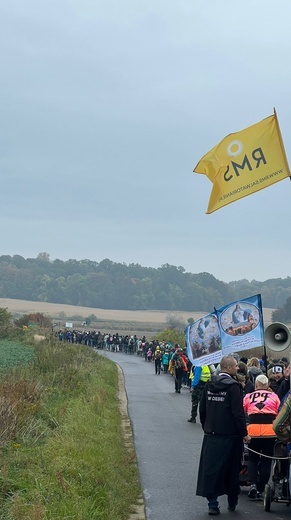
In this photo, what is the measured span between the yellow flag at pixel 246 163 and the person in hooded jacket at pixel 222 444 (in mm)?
3502

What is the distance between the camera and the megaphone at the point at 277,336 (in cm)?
1215

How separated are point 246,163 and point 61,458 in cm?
497

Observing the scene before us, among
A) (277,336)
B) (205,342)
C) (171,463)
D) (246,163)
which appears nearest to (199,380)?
(205,342)

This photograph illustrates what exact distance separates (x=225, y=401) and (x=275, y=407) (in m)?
1.02

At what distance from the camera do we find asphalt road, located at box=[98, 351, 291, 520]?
9.98 m

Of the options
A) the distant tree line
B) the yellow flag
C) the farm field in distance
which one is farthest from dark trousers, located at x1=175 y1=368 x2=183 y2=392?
the distant tree line

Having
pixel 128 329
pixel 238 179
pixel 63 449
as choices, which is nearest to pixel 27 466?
pixel 63 449

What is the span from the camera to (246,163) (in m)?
12.6

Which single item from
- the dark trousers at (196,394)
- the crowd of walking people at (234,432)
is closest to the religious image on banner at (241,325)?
the crowd of walking people at (234,432)

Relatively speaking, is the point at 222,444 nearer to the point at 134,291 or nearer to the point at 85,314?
the point at 85,314

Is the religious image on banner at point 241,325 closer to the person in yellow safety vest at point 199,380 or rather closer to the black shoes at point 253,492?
the person in yellow safety vest at point 199,380

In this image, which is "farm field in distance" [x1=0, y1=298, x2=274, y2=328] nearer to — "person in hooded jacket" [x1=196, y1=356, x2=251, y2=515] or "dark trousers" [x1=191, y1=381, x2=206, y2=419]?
"dark trousers" [x1=191, y1=381, x2=206, y2=419]

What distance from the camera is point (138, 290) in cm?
17775

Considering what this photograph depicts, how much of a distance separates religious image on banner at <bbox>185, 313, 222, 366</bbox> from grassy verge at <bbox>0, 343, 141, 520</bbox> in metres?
2.03
